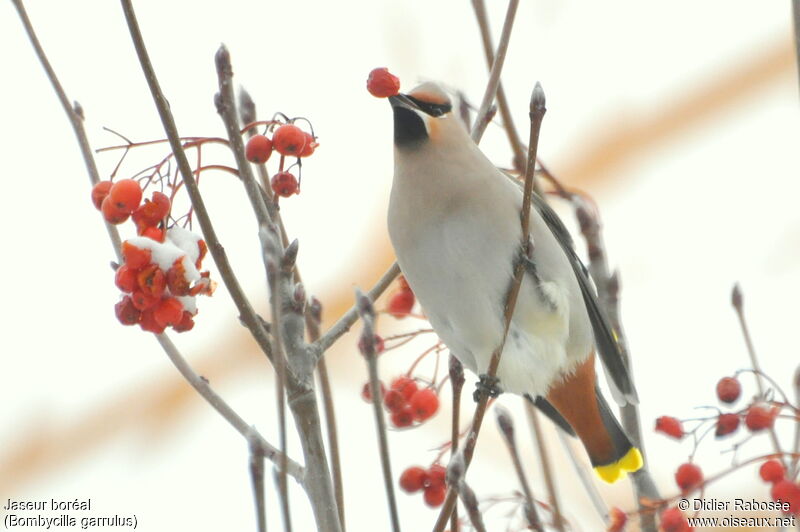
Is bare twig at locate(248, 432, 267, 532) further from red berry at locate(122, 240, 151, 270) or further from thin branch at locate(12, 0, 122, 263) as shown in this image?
thin branch at locate(12, 0, 122, 263)

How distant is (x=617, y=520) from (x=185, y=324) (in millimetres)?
870

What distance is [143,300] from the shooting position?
1.99 meters

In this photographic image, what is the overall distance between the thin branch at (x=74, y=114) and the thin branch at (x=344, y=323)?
1.28ft

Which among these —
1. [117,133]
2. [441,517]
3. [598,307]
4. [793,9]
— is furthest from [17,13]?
[598,307]

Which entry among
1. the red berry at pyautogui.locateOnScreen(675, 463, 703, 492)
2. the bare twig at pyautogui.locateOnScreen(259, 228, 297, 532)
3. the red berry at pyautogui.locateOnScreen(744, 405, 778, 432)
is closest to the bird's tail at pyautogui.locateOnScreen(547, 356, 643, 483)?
the red berry at pyautogui.locateOnScreen(675, 463, 703, 492)

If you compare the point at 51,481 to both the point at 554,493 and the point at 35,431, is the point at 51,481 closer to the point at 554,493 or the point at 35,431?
the point at 35,431

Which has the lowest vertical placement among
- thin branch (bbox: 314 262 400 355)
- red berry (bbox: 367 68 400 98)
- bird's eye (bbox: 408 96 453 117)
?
thin branch (bbox: 314 262 400 355)

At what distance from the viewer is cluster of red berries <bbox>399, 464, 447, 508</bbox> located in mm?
2555

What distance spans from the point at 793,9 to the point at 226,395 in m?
4.85

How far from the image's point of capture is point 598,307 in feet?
10.5

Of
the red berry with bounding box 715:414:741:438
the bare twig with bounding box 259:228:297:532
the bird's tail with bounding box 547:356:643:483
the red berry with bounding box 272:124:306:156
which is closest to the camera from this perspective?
the bare twig with bounding box 259:228:297:532

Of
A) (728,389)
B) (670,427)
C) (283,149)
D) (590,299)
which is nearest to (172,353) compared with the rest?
(283,149)

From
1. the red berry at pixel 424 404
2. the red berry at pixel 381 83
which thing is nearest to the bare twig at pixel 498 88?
the red berry at pixel 381 83

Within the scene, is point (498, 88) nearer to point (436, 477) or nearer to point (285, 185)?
point (285, 185)
